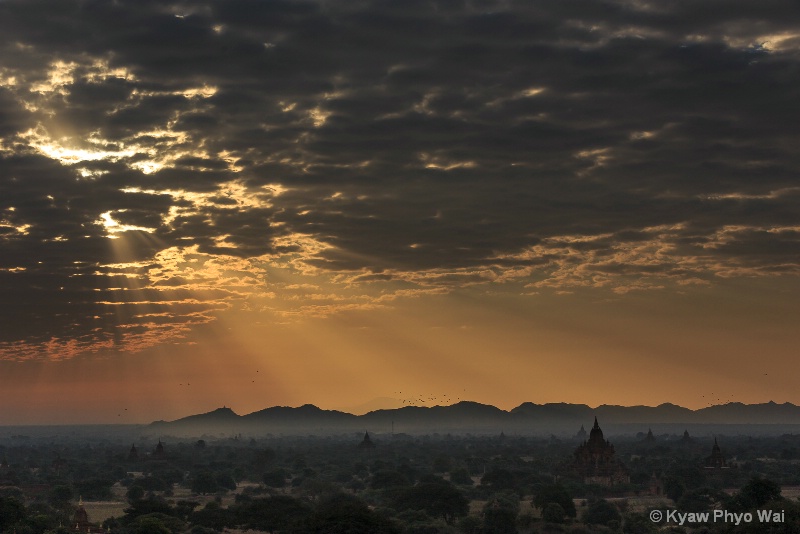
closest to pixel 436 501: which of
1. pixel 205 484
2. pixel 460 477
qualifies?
pixel 460 477

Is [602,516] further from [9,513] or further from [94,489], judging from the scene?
[94,489]

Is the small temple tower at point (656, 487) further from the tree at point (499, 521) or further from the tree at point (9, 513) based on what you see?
the tree at point (9, 513)

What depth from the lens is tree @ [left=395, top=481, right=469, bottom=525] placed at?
376 feet

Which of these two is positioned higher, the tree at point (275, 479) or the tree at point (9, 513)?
the tree at point (275, 479)

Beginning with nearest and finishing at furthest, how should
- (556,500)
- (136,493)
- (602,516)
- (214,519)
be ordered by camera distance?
1. (214,519)
2. (602,516)
3. (556,500)
4. (136,493)

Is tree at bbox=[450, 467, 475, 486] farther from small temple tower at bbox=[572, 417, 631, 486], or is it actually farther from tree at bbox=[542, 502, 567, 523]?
tree at bbox=[542, 502, 567, 523]

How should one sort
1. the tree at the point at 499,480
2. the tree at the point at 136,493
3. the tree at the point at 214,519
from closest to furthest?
1. the tree at the point at 214,519
2. the tree at the point at 136,493
3. the tree at the point at 499,480

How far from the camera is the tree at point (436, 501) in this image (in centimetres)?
11456

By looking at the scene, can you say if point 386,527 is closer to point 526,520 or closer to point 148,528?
point 148,528

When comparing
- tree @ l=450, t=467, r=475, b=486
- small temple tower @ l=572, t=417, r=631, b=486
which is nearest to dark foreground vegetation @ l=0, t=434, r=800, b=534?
tree @ l=450, t=467, r=475, b=486

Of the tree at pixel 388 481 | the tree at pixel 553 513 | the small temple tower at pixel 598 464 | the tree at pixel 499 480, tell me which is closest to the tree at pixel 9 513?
the tree at pixel 553 513

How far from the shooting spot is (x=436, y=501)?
115625 mm

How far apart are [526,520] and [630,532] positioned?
1252 cm

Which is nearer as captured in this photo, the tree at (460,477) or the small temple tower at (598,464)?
the small temple tower at (598,464)
